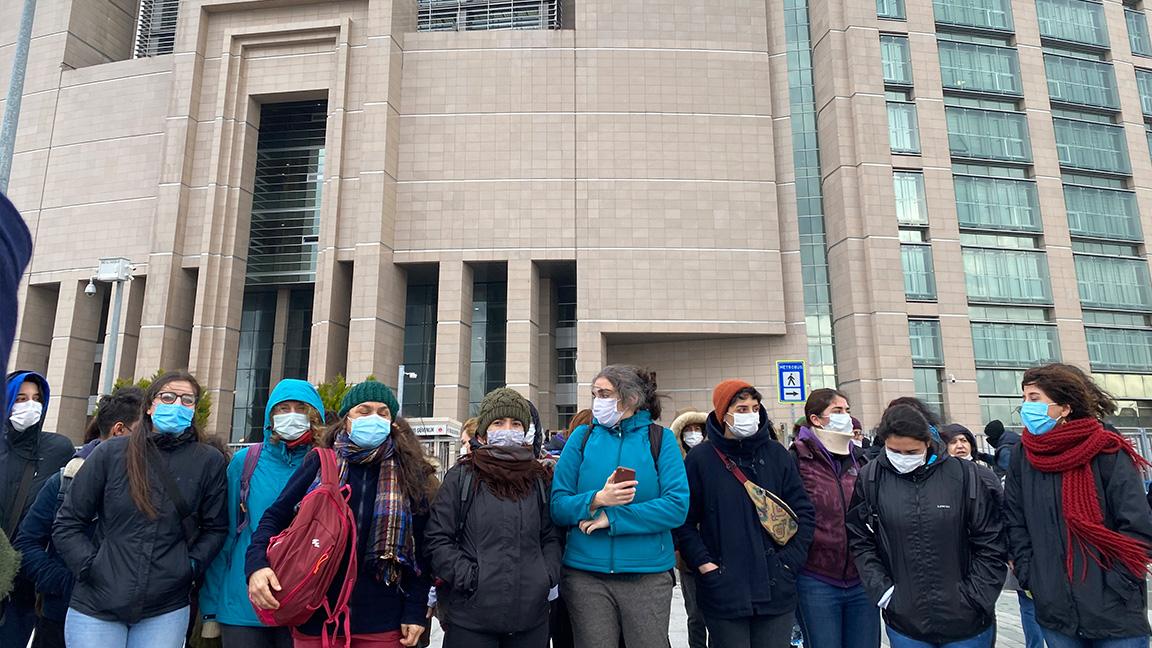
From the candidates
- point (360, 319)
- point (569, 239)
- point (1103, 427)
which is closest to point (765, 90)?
point (569, 239)

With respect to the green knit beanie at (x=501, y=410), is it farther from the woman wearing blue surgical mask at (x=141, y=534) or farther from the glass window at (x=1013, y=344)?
the glass window at (x=1013, y=344)

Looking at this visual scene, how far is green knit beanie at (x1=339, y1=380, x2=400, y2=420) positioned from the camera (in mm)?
3887

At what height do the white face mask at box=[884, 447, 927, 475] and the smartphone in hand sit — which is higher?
the white face mask at box=[884, 447, 927, 475]

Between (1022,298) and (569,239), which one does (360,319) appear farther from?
(1022,298)

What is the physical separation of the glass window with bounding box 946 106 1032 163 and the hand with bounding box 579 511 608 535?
35.0 meters

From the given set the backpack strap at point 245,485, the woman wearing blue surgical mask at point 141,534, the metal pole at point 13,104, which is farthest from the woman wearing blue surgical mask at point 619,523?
the metal pole at point 13,104

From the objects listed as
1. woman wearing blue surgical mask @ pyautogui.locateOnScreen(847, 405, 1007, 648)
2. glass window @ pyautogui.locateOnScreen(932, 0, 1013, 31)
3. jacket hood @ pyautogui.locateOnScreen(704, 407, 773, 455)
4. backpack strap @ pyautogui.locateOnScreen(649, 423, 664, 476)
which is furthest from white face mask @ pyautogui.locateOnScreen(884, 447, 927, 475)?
glass window @ pyautogui.locateOnScreen(932, 0, 1013, 31)

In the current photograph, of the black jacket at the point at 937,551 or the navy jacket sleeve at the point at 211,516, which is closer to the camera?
the black jacket at the point at 937,551

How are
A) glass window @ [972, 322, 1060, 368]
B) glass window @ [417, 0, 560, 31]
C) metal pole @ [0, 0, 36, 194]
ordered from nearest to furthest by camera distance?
metal pole @ [0, 0, 36, 194] < glass window @ [972, 322, 1060, 368] < glass window @ [417, 0, 560, 31]

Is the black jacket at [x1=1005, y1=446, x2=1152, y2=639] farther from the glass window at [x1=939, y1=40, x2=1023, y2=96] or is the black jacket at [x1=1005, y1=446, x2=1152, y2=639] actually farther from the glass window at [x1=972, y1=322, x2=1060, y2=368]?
the glass window at [x1=939, y1=40, x2=1023, y2=96]

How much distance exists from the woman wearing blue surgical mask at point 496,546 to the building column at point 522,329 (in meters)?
26.0

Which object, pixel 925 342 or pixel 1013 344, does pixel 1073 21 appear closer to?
pixel 1013 344

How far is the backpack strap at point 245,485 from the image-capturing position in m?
3.91

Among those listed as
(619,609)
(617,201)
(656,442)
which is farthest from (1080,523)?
(617,201)
